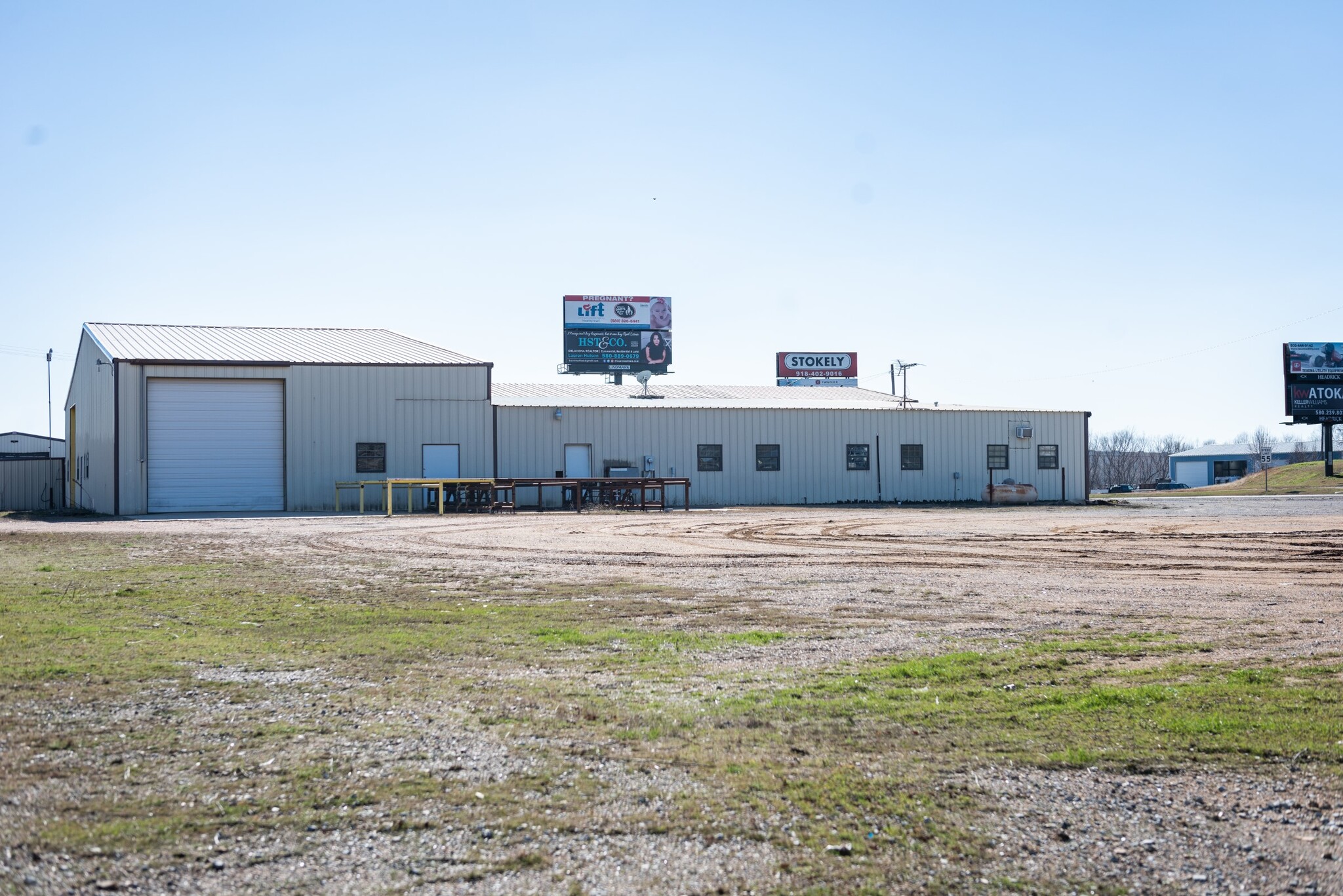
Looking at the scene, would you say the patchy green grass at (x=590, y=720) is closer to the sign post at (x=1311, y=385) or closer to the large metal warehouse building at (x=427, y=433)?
the large metal warehouse building at (x=427, y=433)

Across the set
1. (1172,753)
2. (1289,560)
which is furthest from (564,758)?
(1289,560)

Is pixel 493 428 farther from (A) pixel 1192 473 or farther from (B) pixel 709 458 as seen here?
(A) pixel 1192 473

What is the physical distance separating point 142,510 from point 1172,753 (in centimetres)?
3164

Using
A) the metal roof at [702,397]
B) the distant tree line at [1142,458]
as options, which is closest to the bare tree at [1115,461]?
the distant tree line at [1142,458]

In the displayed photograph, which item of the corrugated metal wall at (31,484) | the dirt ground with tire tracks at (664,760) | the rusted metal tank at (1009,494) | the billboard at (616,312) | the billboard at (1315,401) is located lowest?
the dirt ground with tire tracks at (664,760)

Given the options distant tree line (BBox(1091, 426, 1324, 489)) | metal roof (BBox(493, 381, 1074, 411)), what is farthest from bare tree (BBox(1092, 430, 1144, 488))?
metal roof (BBox(493, 381, 1074, 411))

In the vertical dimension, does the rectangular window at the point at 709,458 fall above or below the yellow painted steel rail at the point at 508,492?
above

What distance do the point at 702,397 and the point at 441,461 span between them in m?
13.3

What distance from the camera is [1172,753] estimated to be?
5434 millimetres

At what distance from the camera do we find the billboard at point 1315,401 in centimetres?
6353

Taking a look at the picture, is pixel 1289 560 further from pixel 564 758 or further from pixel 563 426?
pixel 563 426

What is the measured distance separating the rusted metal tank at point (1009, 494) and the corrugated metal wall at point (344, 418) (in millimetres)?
18116

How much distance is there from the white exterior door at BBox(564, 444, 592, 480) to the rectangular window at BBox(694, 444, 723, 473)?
3739 mm

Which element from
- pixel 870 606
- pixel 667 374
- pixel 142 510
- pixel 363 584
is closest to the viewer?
pixel 870 606
